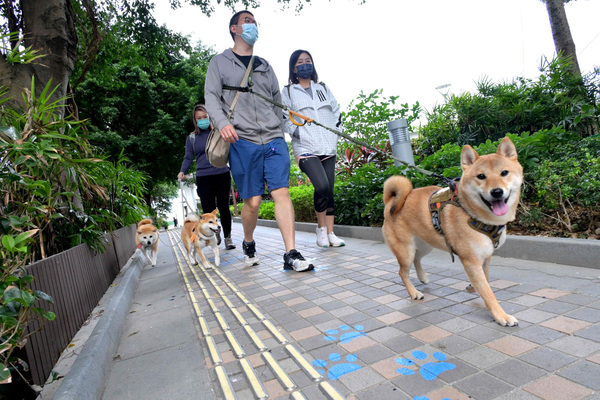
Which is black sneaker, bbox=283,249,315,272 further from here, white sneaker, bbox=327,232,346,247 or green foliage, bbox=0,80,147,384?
green foliage, bbox=0,80,147,384

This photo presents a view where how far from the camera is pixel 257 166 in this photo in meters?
4.00

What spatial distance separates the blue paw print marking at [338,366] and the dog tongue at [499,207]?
1205mm

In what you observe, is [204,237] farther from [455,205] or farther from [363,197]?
[455,205]

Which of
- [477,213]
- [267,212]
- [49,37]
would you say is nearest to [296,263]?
[477,213]

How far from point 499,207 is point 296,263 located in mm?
2230

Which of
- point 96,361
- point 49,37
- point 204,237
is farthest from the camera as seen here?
point 204,237

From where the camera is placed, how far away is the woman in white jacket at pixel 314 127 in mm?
4619

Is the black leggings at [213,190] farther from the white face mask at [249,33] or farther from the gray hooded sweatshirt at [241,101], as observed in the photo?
the white face mask at [249,33]

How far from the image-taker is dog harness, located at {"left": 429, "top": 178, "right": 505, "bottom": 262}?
84.6 inches

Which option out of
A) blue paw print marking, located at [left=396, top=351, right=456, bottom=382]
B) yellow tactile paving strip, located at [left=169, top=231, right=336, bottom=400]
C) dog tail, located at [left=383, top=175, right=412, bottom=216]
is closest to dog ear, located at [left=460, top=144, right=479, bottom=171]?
dog tail, located at [left=383, top=175, right=412, bottom=216]

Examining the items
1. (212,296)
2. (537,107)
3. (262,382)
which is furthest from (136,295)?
(537,107)

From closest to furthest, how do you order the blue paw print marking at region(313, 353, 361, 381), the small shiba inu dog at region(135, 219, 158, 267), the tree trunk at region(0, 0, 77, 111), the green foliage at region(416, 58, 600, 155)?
the blue paw print marking at region(313, 353, 361, 381) → the tree trunk at region(0, 0, 77, 111) → the green foliage at region(416, 58, 600, 155) → the small shiba inu dog at region(135, 219, 158, 267)

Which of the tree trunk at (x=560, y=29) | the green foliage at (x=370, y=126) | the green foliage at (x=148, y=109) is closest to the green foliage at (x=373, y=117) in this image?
the green foliage at (x=370, y=126)

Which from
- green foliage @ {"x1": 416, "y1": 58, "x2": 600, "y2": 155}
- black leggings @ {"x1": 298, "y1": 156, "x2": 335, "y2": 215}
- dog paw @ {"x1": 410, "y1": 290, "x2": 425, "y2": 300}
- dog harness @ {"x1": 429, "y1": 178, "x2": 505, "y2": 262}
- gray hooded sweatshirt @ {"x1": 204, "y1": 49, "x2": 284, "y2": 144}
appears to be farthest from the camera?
green foliage @ {"x1": 416, "y1": 58, "x2": 600, "y2": 155}
